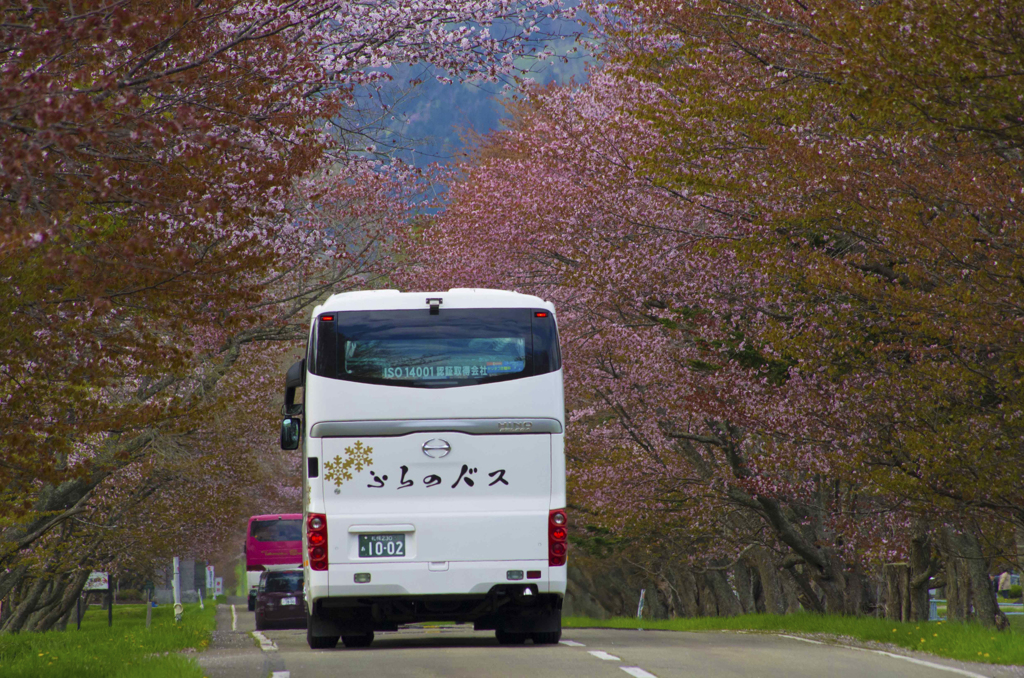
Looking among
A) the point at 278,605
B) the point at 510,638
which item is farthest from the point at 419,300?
the point at 278,605

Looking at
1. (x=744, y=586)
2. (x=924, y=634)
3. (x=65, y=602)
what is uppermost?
(x=924, y=634)

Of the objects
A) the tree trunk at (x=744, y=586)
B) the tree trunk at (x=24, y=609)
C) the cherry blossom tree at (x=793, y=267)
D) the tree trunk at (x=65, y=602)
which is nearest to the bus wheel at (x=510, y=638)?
the cherry blossom tree at (x=793, y=267)

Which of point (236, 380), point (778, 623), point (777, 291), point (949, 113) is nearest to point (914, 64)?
point (949, 113)

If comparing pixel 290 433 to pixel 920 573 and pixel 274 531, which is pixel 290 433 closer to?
pixel 920 573

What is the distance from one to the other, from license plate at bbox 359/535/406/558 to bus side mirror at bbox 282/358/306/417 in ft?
6.00

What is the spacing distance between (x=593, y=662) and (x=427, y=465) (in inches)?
96.3

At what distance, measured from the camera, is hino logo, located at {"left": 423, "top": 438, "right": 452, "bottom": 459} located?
12867 mm

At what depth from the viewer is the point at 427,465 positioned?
12.9 meters

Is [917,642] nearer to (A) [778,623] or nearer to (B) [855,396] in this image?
(B) [855,396]

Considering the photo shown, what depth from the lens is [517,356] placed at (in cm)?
1327

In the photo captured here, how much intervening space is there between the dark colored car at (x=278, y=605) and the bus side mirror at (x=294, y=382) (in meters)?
20.3

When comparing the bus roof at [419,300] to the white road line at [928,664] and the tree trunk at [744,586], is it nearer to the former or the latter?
the white road line at [928,664]

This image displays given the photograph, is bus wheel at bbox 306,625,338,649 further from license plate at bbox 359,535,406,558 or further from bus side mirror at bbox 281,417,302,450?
license plate at bbox 359,535,406,558

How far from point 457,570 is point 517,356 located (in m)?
2.19
